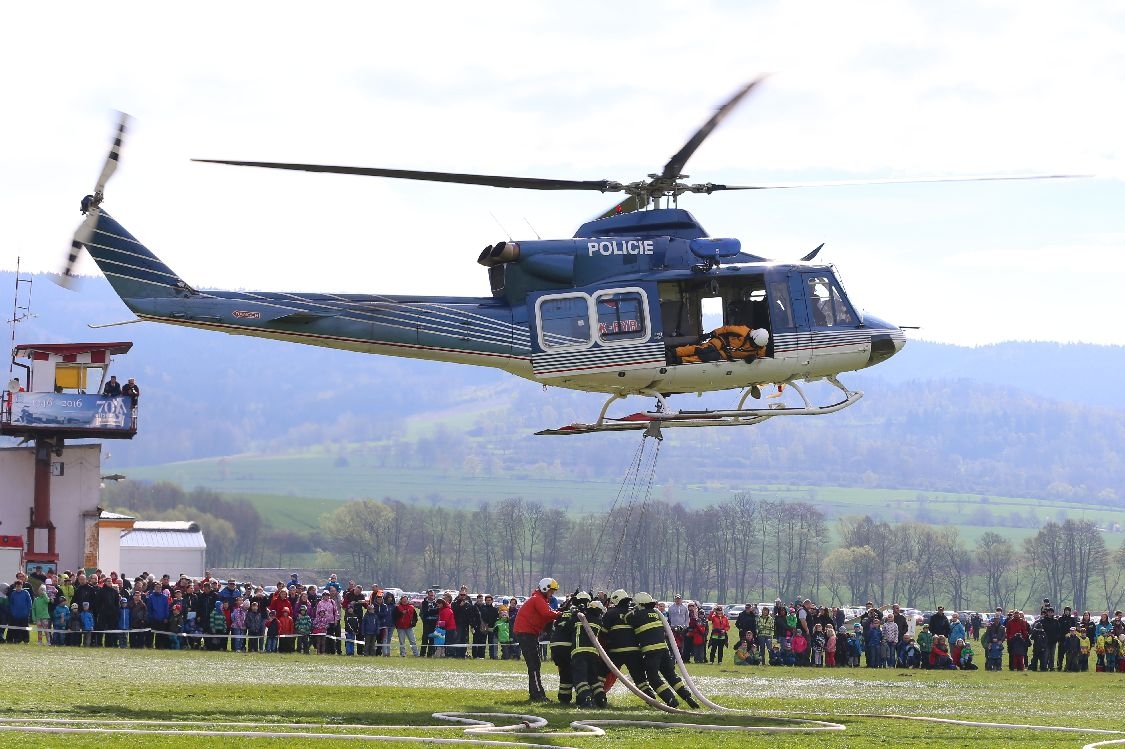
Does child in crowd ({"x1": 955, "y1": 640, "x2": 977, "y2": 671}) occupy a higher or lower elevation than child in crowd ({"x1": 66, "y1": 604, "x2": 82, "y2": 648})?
lower

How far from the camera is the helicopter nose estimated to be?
85.3 ft

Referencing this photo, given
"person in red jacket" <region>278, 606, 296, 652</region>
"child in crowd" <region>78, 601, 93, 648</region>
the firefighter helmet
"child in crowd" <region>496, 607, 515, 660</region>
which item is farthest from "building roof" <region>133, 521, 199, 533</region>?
the firefighter helmet

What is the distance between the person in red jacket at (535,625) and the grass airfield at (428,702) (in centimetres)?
55

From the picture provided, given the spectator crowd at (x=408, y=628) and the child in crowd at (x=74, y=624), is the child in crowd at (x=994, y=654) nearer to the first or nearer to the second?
the spectator crowd at (x=408, y=628)

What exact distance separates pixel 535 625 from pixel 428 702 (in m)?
1.81

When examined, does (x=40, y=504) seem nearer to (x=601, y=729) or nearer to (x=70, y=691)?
(x=70, y=691)

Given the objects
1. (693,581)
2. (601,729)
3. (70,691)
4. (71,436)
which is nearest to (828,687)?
(601,729)

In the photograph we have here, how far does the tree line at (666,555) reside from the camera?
139 meters

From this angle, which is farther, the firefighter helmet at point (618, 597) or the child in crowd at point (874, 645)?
the child in crowd at point (874, 645)

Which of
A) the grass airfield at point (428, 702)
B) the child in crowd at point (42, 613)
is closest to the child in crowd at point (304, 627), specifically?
the grass airfield at point (428, 702)

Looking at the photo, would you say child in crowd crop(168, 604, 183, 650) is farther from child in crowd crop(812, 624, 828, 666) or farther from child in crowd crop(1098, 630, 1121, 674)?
child in crowd crop(1098, 630, 1121, 674)

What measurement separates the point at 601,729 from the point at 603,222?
10.1 m

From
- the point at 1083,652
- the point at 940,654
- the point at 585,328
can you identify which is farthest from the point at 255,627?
the point at 1083,652

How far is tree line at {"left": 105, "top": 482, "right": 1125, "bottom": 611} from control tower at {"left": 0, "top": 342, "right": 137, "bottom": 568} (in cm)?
8490
